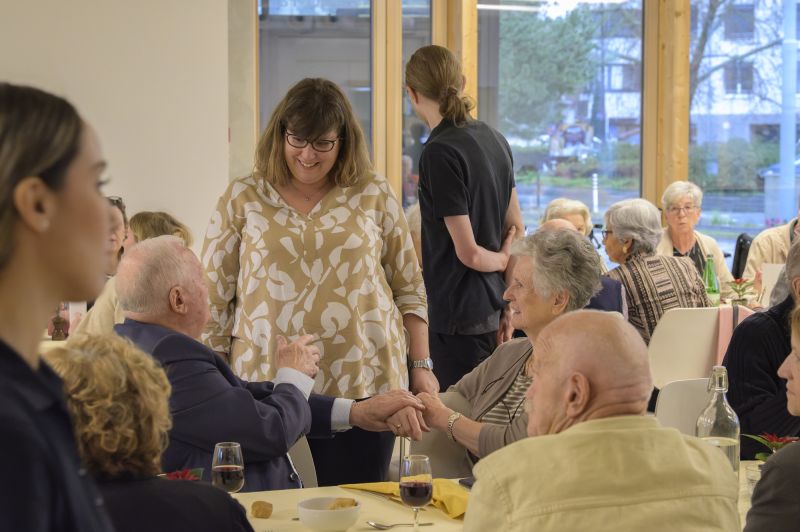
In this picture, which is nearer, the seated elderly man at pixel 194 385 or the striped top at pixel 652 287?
the seated elderly man at pixel 194 385

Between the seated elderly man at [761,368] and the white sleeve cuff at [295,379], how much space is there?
135 centimetres

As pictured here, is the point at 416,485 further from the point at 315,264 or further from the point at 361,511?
the point at 315,264

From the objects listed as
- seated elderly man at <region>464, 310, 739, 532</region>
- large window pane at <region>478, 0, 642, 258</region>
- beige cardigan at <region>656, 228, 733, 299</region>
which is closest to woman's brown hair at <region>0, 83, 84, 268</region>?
seated elderly man at <region>464, 310, 739, 532</region>

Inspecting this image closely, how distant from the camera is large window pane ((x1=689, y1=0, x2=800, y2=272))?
8680mm

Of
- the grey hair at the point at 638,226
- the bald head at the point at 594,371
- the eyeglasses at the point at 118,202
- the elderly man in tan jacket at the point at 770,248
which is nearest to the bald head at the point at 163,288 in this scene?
the bald head at the point at 594,371

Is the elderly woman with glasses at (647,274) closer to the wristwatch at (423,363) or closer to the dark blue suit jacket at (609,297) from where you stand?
the dark blue suit jacket at (609,297)

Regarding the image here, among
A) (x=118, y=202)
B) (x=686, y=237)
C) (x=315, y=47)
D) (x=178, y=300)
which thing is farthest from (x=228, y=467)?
(x=315, y=47)

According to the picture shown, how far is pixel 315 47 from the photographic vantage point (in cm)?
742

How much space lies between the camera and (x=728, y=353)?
3.37 m

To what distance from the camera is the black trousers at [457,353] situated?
4.28 m

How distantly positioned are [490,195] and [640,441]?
256 centimetres

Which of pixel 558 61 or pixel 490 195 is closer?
pixel 490 195

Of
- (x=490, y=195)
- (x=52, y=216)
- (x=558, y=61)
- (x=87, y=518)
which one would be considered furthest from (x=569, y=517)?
(x=558, y=61)

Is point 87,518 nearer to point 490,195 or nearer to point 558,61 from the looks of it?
point 490,195
